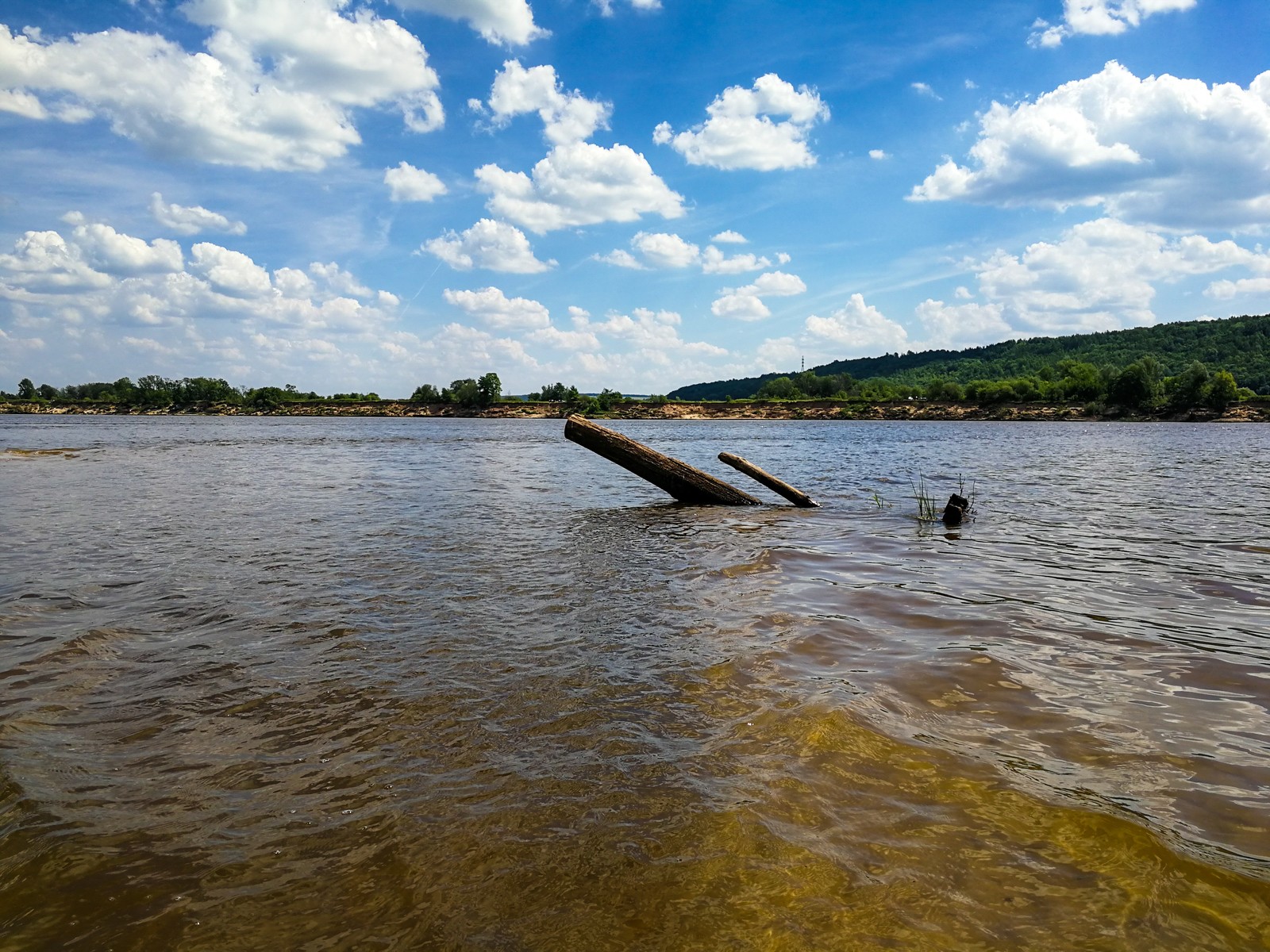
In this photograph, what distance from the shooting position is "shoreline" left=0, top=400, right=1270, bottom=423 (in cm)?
13288

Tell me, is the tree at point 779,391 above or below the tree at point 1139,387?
above

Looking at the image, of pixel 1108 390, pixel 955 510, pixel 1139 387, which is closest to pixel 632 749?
pixel 955 510

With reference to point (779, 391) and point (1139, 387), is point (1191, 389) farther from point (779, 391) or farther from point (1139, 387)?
point (779, 391)

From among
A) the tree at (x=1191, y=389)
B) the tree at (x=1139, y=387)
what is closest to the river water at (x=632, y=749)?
the tree at (x=1191, y=389)

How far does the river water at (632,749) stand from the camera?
2.79 meters

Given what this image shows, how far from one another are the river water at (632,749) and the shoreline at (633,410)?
116853 mm

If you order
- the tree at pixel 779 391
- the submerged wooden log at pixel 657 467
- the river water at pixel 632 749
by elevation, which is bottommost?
the river water at pixel 632 749

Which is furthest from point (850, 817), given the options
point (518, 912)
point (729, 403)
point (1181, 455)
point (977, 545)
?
point (729, 403)

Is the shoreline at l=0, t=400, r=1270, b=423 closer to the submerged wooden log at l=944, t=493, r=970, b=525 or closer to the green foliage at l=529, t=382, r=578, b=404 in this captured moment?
the green foliage at l=529, t=382, r=578, b=404

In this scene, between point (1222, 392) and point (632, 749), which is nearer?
point (632, 749)

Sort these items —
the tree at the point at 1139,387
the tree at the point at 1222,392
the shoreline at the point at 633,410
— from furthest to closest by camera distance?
the shoreline at the point at 633,410
the tree at the point at 1139,387
the tree at the point at 1222,392

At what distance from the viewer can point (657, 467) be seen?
17156 millimetres

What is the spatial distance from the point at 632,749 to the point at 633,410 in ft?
472

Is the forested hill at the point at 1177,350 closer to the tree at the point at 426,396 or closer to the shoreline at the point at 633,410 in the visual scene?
the shoreline at the point at 633,410
